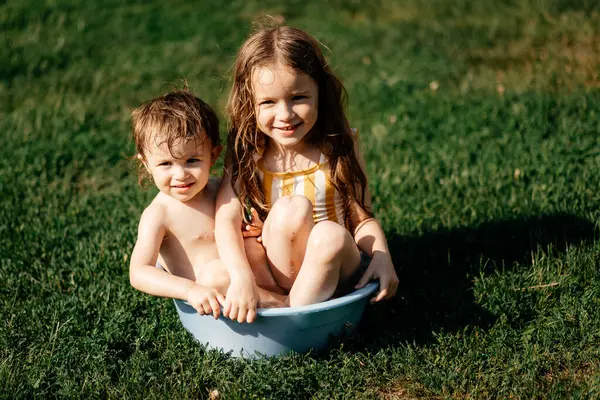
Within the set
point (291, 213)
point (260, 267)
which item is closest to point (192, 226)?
point (260, 267)

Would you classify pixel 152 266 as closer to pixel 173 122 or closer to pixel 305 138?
pixel 173 122

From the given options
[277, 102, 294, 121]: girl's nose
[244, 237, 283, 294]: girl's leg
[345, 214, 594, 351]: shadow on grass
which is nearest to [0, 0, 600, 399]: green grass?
[345, 214, 594, 351]: shadow on grass

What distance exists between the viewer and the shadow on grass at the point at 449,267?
9.90 feet

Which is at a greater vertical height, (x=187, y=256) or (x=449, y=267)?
(x=187, y=256)

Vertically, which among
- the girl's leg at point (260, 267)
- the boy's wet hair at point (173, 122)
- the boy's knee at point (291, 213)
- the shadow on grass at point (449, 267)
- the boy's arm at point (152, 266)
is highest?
the boy's wet hair at point (173, 122)

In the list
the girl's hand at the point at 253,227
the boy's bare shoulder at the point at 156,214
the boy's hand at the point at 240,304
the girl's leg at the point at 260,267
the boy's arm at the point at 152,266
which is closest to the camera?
the boy's hand at the point at 240,304

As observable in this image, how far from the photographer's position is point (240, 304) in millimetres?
2605

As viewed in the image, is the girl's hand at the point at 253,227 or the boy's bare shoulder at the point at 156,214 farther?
the girl's hand at the point at 253,227

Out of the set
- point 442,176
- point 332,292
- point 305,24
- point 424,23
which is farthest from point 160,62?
point 332,292

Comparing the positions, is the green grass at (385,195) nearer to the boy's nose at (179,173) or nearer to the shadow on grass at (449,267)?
the shadow on grass at (449,267)

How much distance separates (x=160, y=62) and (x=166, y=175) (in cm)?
363

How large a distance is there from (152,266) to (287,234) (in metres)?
0.56

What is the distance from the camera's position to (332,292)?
276 centimetres

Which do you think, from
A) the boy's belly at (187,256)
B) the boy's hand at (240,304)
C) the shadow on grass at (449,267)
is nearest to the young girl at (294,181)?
the boy's hand at (240,304)
